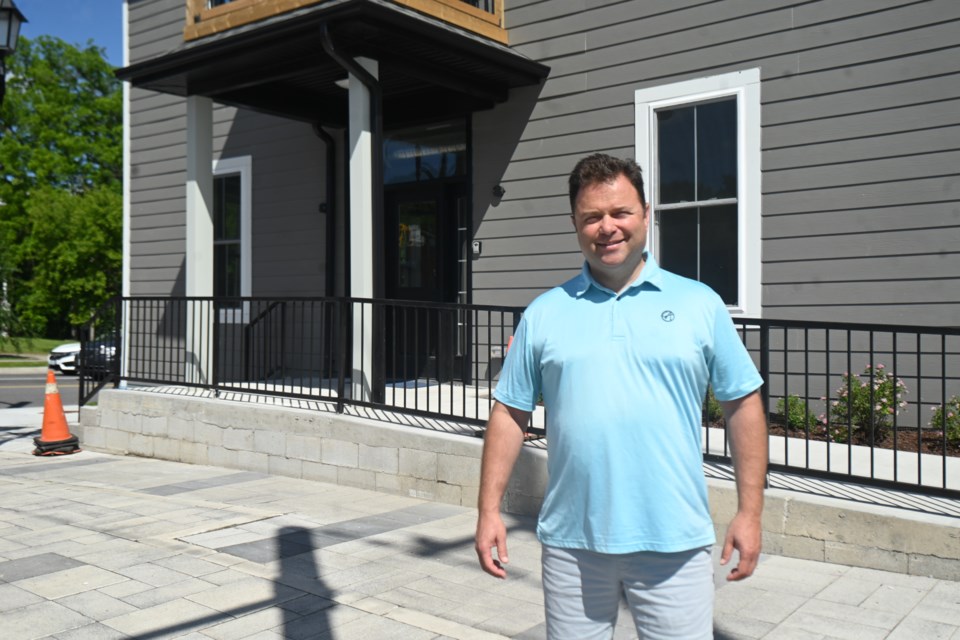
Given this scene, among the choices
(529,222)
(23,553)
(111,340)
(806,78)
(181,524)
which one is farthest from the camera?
(111,340)

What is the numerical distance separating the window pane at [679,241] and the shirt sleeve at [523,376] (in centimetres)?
598

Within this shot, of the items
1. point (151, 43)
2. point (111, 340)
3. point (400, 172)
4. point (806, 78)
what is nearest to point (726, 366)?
point (806, 78)

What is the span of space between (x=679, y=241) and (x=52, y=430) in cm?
707

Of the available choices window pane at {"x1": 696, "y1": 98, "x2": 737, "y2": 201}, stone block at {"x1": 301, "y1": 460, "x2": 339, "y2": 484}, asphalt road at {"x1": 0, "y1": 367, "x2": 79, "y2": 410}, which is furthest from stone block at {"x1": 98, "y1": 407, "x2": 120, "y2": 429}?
window pane at {"x1": 696, "y1": 98, "x2": 737, "y2": 201}

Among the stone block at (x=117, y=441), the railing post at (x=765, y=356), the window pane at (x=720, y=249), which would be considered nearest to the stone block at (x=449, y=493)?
the railing post at (x=765, y=356)

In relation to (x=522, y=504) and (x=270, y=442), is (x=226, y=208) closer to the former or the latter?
(x=270, y=442)

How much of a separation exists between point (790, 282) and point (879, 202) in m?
0.98

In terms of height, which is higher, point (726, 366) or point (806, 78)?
point (806, 78)

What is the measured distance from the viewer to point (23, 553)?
512cm

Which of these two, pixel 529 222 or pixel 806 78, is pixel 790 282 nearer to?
pixel 806 78

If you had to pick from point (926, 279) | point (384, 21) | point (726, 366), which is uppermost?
point (384, 21)

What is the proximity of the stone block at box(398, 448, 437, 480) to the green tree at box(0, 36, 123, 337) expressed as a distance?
3016 centimetres

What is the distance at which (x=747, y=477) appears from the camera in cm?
230

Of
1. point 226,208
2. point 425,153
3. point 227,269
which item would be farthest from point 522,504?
point 226,208
